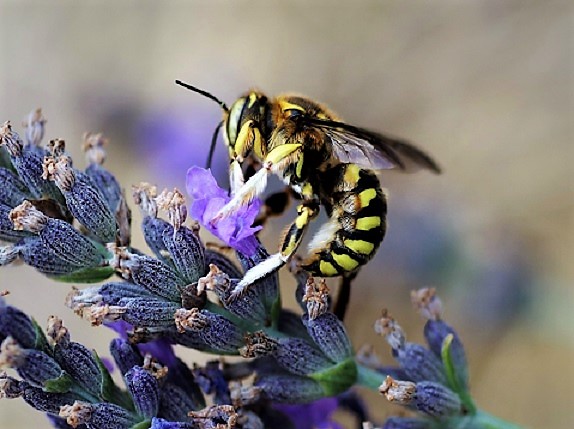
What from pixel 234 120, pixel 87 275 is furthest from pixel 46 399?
pixel 234 120

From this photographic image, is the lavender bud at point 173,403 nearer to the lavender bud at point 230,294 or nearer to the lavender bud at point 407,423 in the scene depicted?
the lavender bud at point 230,294

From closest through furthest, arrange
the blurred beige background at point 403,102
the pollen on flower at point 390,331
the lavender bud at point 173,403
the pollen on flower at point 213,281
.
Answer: the pollen on flower at point 213,281, the lavender bud at point 173,403, the pollen on flower at point 390,331, the blurred beige background at point 403,102

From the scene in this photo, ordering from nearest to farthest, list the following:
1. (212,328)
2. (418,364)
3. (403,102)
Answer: (212,328) < (418,364) < (403,102)

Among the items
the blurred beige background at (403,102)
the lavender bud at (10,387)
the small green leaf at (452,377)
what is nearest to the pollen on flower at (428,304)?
the small green leaf at (452,377)

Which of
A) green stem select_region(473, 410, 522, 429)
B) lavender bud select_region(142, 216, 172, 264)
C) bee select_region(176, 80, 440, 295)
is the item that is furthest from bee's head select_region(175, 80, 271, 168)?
green stem select_region(473, 410, 522, 429)

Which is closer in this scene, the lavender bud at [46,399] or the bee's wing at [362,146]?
the lavender bud at [46,399]

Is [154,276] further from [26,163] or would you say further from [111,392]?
[26,163]

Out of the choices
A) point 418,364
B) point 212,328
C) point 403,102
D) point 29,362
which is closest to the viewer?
point 29,362
